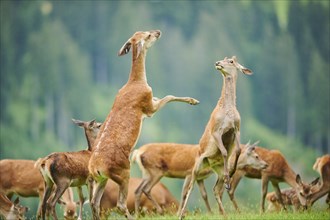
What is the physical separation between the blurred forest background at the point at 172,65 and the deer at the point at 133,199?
22.8 m

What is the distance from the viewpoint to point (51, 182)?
13.8 m

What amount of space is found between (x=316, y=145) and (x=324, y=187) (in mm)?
25798

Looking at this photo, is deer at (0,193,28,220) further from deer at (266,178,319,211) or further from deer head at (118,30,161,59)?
deer at (266,178,319,211)

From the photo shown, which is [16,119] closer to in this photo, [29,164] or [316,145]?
[316,145]

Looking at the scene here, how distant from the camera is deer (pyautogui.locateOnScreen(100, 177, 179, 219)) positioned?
632 inches

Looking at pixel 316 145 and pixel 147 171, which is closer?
pixel 147 171

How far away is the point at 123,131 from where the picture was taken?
1261 centimetres

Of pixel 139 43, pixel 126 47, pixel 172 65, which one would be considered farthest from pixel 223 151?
pixel 172 65

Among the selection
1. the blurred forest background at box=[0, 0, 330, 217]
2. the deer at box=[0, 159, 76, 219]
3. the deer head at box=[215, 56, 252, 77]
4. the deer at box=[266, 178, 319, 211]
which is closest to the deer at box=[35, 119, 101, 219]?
the deer at box=[0, 159, 76, 219]

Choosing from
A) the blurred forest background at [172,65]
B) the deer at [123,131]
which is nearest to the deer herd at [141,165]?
the deer at [123,131]

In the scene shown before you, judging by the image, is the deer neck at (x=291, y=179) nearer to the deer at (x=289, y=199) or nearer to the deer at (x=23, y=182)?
the deer at (x=289, y=199)

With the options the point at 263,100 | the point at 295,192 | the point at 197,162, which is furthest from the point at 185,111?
Result: the point at 197,162

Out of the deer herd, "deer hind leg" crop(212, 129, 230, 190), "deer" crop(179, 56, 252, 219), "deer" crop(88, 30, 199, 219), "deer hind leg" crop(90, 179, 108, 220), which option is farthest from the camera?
"deer" crop(179, 56, 252, 219)

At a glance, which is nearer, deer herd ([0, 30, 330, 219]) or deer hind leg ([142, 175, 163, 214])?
deer herd ([0, 30, 330, 219])
